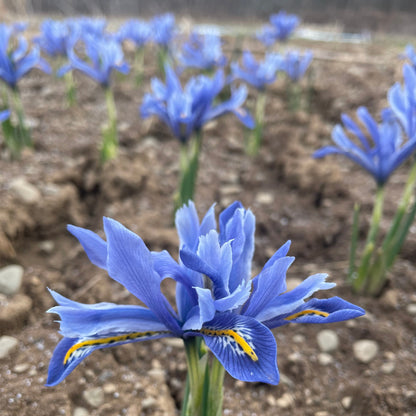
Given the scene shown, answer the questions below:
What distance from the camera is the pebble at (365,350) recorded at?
5.27 feet

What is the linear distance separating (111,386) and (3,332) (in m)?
0.49

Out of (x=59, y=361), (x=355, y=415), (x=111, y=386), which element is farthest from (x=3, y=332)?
(x=355, y=415)

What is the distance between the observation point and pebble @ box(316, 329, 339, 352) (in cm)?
166

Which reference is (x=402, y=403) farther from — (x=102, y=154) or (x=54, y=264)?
(x=102, y=154)

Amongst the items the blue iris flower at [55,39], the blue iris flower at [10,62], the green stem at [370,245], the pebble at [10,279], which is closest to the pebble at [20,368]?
the pebble at [10,279]

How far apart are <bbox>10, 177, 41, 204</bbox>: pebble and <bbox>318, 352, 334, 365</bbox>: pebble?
1709 millimetres

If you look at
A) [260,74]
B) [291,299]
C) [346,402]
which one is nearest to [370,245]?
[346,402]

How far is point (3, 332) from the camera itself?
1.55 m

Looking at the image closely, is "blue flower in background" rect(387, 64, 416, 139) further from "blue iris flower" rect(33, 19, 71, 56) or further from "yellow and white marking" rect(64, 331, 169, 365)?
"blue iris flower" rect(33, 19, 71, 56)

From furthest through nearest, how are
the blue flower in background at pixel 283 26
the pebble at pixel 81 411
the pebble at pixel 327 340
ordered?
the blue flower in background at pixel 283 26
the pebble at pixel 327 340
the pebble at pixel 81 411

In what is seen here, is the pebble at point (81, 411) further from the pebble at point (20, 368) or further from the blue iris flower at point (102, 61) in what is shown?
the blue iris flower at point (102, 61)

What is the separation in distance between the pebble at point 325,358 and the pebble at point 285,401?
228 mm

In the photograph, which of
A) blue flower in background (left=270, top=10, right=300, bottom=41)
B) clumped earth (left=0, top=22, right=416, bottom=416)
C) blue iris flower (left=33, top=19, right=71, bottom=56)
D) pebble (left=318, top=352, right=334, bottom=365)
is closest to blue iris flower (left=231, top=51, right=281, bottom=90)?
clumped earth (left=0, top=22, right=416, bottom=416)

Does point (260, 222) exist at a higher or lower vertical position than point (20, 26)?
lower
